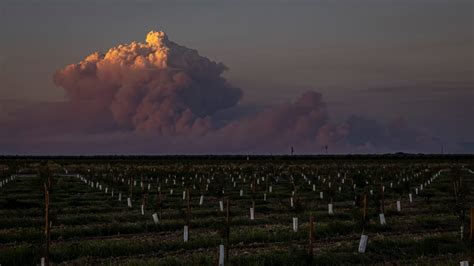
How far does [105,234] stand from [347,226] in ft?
35.5

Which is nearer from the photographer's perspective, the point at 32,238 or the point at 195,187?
the point at 32,238

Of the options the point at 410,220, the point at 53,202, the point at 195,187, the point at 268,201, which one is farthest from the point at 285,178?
the point at 410,220

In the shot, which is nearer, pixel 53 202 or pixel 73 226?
pixel 73 226

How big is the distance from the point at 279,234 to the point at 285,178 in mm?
48254

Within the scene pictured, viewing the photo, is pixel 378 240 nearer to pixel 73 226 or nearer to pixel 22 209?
pixel 73 226

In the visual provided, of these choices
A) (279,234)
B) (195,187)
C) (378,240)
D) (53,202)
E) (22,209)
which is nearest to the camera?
(378,240)

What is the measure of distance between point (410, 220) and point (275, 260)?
14.2m

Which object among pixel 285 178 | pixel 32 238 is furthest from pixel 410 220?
pixel 285 178

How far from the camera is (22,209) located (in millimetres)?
38656

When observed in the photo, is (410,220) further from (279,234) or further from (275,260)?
(275,260)

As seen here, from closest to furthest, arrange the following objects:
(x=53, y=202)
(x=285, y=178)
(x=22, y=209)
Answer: (x=22, y=209)
(x=53, y=202)
(x=285, y=178)

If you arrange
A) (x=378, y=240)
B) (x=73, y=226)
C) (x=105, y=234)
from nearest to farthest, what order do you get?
(x=378, y=240) → (x=105, y=234) → (x=73, y=226)

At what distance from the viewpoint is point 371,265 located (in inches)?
773

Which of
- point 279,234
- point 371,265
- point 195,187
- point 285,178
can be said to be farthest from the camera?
point 285,178
